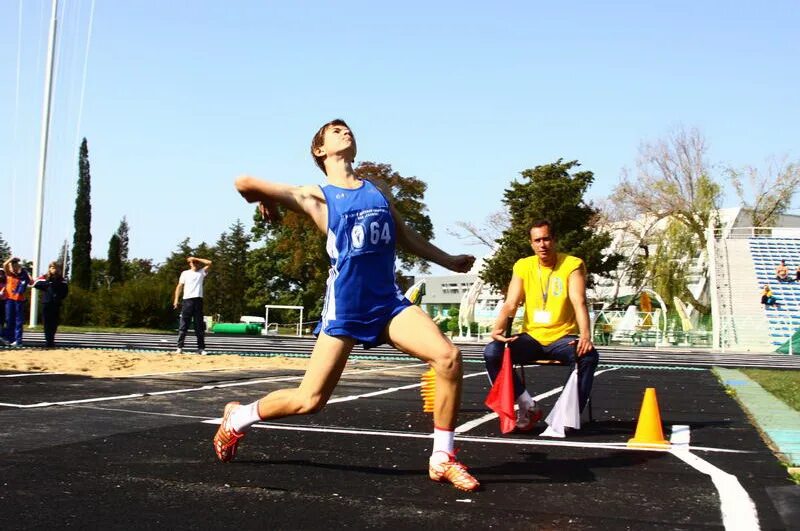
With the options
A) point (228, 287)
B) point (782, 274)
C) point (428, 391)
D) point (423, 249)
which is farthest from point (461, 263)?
point (228, 287)

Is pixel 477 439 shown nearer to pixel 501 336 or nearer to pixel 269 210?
pixel 501 336

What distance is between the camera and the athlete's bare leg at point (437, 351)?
4.56 m

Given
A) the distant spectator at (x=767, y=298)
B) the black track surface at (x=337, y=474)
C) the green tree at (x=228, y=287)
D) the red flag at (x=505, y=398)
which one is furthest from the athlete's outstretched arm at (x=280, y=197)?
the green tree at (x=228, y=287)

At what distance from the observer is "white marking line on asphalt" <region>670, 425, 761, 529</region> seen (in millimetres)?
3650

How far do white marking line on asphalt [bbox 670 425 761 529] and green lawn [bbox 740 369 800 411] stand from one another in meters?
3.49

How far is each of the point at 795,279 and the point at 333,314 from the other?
1630 inches

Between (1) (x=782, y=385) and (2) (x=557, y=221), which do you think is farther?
(2) (x=557, y=221)

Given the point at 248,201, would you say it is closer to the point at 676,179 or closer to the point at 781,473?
the point at 781,473

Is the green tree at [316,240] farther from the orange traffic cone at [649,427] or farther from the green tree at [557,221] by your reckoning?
the orange traffic cone at [649,427]

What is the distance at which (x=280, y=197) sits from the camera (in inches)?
185

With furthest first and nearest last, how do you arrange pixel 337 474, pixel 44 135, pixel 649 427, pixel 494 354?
pixel 44 135, pixel 494 354, pixel 649 427, pixel 337 474

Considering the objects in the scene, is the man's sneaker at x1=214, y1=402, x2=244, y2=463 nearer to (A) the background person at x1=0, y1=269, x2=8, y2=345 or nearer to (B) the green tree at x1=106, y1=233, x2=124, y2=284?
(A) the background person at x1=0, y1=269, x2=8, y2=345

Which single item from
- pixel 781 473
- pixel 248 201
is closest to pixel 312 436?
pixel 248 201

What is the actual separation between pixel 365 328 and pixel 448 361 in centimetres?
48
